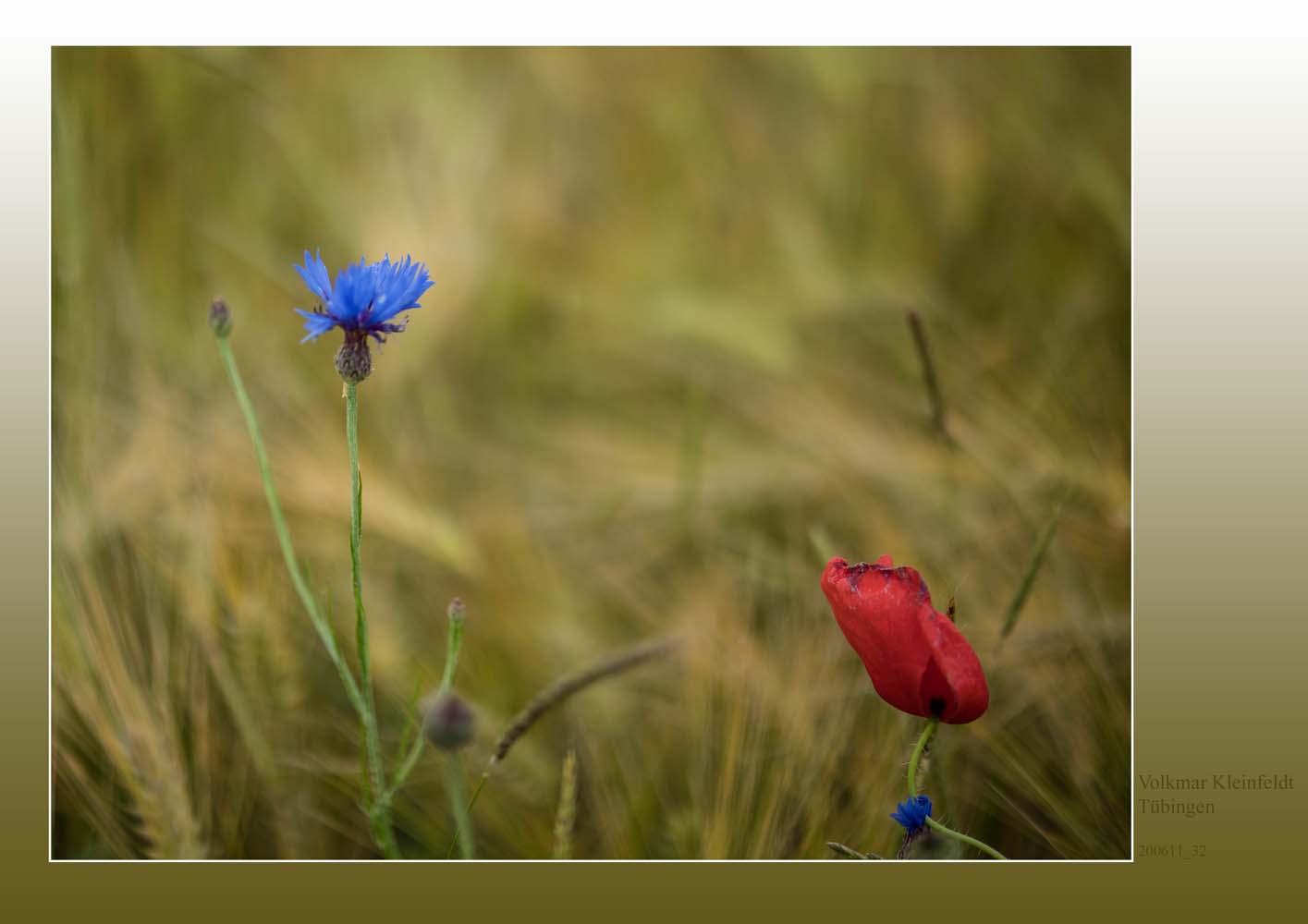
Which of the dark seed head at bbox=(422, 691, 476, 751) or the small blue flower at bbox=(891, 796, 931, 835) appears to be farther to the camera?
the small blue flower at bbox=(891, 796, 931, 835)

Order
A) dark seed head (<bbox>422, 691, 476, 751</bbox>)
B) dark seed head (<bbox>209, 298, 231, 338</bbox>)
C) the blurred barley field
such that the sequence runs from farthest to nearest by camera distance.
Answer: the blurred barley field → dark seed head (<bbox>209, 298, 231, 338</bbox>) → dark seed head (<bbox>422, 691, 476, 751</bbox>)

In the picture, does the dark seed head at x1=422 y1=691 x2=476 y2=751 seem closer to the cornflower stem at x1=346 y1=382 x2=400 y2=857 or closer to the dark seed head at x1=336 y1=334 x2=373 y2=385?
the cornflower stem at x1=346 y1=382 x2=400 y2=857

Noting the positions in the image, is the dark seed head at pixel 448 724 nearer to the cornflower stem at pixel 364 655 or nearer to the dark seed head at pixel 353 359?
the cornflower stem at pixel 364 655

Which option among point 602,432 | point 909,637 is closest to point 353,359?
point 909,637

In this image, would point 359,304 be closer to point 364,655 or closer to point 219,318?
point 219,318

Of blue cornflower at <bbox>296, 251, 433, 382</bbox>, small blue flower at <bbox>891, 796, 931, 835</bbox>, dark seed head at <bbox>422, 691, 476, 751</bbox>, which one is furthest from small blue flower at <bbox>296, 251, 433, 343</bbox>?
small blue flower at <bbox>891, 796, 931, 835</bbox>

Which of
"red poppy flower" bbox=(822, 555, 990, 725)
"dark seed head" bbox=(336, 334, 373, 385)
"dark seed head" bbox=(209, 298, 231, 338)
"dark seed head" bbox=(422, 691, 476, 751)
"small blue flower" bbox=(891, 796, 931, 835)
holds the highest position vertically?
"dark seed head" bbox=(209, 298, 231, 338)

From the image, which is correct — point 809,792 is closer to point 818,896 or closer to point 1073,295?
point 818,896
